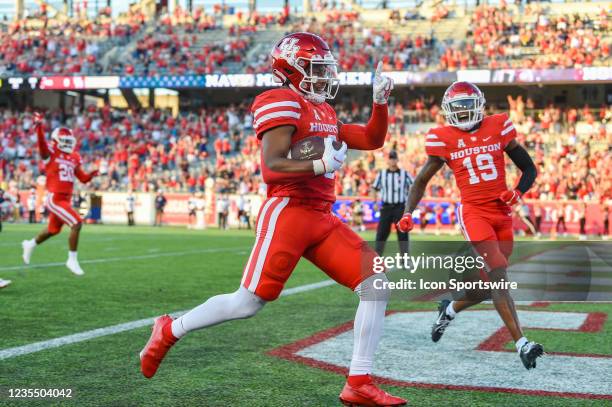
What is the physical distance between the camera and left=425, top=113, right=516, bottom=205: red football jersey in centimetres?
521

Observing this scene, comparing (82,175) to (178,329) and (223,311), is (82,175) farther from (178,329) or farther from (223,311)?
(223,311)

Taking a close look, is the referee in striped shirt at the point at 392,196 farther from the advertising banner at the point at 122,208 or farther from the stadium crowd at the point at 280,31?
the advertising banner at the point at 122,208

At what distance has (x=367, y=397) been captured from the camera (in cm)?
349

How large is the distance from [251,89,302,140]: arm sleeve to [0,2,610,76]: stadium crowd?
2440cm

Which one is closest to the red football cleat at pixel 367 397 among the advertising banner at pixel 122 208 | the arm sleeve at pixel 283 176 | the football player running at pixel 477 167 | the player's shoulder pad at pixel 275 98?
the arm sleeve at pixel 283 176

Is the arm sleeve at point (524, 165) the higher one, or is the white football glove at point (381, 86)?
the white football glove at point (381, 86)

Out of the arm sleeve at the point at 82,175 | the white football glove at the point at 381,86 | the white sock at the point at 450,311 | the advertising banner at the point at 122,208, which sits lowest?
the advertising banner at the point at 122,208

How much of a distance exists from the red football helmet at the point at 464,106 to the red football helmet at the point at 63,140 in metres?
5.95

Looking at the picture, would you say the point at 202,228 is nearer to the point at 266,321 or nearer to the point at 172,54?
the point at 172,54

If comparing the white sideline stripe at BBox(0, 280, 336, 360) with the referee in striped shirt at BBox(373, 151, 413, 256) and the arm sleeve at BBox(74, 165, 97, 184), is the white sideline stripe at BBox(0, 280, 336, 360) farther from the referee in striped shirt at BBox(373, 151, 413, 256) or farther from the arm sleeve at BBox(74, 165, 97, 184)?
the referee in striped shirt at BBox(373, 151, 413, 256)

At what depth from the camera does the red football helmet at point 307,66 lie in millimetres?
3760

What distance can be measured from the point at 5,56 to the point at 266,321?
34.1m

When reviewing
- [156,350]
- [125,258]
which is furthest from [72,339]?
[125,258]

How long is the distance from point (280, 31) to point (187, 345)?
1245 inches
